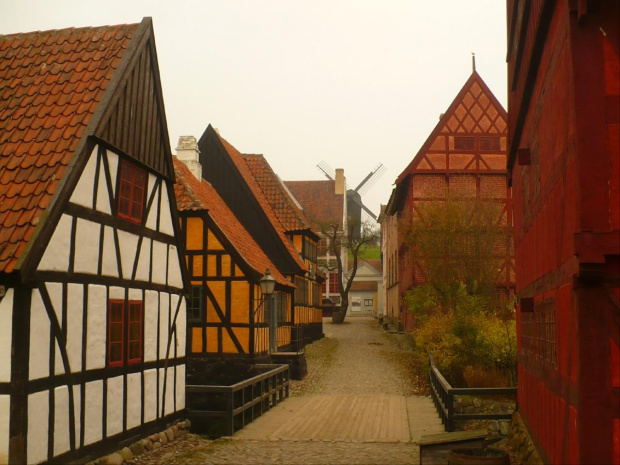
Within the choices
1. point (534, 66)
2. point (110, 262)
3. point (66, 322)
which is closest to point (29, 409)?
point (66, 322)

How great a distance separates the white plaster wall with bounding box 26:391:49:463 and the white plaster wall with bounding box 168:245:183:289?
4.80 meters

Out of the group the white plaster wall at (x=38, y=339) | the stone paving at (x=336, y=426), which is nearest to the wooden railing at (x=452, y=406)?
the stone paving at (x=336, y=426)

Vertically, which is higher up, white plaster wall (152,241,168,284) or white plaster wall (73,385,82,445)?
white plaster wall (152,241,168,284)

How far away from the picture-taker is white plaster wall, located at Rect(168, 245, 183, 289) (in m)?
13.8

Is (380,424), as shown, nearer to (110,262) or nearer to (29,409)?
(110,262)

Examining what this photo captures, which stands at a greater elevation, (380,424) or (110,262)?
(110,262)

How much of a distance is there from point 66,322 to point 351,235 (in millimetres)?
42441

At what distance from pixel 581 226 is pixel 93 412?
24.1ft

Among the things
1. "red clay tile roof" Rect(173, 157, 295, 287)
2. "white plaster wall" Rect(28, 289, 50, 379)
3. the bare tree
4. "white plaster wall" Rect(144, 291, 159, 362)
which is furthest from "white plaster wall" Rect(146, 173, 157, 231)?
the bare tree

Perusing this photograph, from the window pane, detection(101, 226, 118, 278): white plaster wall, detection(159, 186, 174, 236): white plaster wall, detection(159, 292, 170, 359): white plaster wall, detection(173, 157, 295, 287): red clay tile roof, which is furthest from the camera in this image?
detection(173, 157, 295, 287): red clay tile roof

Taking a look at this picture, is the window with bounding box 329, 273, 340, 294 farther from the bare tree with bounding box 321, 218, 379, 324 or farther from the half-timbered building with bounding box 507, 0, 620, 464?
the half-timbered building with bounding box 507, 0, 620, 464

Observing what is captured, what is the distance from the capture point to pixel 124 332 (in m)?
11.6

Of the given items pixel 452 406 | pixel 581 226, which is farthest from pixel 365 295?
pixel 581 226

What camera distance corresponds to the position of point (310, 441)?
13.1 metres
